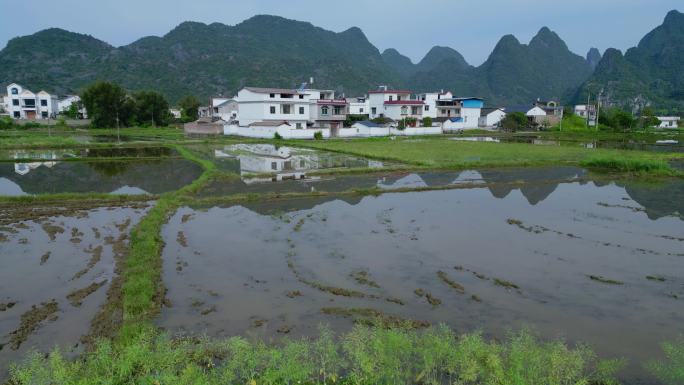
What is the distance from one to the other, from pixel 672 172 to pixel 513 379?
2273cm

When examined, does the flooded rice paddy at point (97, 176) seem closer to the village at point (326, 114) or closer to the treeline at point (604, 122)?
the village at point (326, 114)

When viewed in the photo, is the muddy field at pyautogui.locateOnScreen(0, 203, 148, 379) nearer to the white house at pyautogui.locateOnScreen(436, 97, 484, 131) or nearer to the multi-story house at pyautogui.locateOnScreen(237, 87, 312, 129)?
the multi-story house at pyautogui.locateOnScreen(237, 87, 312, 129)

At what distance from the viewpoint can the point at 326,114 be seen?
160ft

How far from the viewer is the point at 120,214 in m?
14.1

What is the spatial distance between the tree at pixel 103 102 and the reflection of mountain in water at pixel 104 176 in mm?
31162

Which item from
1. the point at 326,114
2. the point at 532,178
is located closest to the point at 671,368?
the point at 532,178

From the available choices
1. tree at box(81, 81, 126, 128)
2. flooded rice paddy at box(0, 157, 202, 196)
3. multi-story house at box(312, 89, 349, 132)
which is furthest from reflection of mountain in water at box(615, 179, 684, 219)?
tree at box(81, 81, 126, 128)

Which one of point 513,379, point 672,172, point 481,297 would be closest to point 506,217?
point 481,297

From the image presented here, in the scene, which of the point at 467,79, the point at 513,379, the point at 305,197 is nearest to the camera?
the point at 513,379

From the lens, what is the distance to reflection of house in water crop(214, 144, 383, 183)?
859 inches

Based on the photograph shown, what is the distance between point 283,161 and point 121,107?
37501 millimetres

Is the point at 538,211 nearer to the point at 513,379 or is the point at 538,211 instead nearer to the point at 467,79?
the point at 513,379

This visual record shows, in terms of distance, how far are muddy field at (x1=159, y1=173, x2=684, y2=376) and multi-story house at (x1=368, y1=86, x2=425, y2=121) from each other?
4068cm

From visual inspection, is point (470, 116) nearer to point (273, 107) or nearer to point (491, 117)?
point (491, 117)
